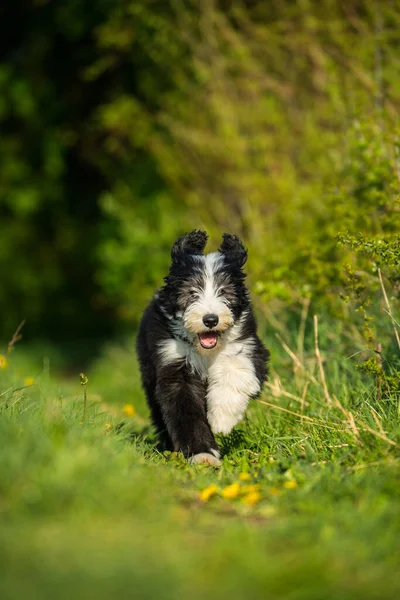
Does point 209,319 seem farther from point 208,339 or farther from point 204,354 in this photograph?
point 204,354

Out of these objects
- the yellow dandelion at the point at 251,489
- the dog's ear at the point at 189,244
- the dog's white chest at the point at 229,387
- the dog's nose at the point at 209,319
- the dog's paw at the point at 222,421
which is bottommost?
the yellow dandelion at the point at 251,489

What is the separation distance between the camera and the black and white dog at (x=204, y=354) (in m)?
4.88

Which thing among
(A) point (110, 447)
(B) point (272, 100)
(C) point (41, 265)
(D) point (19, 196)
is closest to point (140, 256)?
(B) point (272, 100)

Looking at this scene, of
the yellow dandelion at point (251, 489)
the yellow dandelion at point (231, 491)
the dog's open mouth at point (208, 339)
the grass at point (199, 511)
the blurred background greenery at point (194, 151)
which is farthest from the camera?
the blurred background greenery at point (194, 151)

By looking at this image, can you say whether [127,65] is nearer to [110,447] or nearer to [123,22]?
[123,22]

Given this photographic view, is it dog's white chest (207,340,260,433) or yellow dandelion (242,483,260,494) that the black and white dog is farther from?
yellow dandelion (242,483,260,494)

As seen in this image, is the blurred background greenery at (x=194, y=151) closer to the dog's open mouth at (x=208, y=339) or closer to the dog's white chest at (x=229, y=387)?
the dog's white chest at (x=229, y=387)

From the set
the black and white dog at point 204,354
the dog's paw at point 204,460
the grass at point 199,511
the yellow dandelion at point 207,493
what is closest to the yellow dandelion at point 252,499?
the grass at point 199,511

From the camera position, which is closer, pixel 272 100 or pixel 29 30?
pixel 272 100

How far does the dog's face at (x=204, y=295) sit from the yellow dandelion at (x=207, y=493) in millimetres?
1203

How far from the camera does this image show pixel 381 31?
286 inches

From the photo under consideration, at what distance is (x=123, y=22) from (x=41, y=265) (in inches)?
264

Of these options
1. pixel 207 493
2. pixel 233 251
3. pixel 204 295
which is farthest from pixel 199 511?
pixel 233 251

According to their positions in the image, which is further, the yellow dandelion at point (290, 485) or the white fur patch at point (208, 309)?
the white fur patch at point (208, 309)
